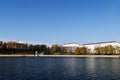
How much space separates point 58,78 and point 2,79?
29.9ft

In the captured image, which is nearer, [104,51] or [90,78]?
[90,78]

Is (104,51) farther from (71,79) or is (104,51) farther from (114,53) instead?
(71,79)

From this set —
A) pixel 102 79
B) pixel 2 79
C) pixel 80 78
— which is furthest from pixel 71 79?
pixel 2 79

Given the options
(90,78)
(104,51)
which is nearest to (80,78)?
(90,78)

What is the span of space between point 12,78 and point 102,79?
48.5 ft

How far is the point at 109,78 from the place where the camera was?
41969mm

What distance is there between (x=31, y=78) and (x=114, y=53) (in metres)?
161

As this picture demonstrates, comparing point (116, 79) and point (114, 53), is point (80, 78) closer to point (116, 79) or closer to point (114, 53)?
point (116, 79)

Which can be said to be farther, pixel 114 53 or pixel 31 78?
pixel 114 53

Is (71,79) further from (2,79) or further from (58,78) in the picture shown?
(2,79)

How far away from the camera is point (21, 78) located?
4081 centimetres

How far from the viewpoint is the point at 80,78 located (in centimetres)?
4175

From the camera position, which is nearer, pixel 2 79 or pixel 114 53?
pixel 2 79

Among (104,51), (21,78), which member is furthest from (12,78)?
(104,51)
